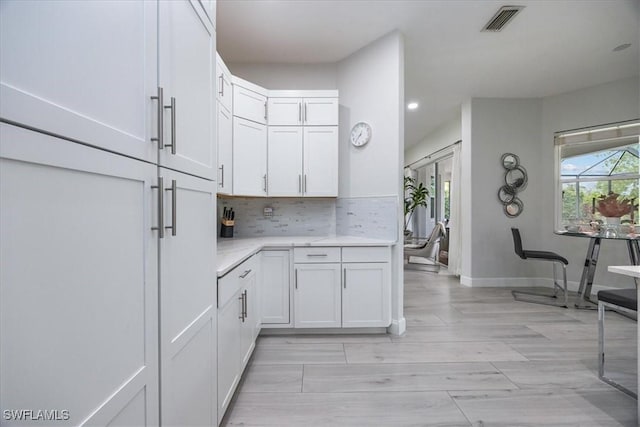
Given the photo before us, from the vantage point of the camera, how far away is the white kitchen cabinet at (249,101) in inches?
110

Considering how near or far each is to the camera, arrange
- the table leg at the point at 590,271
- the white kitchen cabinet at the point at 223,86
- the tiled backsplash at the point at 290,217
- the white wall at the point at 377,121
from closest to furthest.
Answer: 1. the white kitchen cabinet at the point at 223,86
2. the white wall at the point at 377,121
3. the tiled backsplash at the point at 290,217
4. the table leg at the point at 590,271

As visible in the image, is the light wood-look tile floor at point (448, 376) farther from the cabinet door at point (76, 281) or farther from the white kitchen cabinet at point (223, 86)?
the white kitchen cabinet at point (223, 86)

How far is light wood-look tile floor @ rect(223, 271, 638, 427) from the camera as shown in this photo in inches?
67.5

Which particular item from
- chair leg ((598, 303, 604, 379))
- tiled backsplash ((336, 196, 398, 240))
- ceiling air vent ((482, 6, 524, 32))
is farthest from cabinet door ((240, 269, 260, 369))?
ceiling air vent ((482, 6, 524, 32))

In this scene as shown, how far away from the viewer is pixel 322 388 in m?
1.98

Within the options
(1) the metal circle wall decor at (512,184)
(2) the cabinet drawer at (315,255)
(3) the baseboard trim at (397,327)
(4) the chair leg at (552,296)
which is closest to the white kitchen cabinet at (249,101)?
(2) the cabinet drawer at (315,255)

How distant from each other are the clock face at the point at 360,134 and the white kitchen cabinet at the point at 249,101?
37.0 inches

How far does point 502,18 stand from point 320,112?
6.08ft

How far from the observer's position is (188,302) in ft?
3.72

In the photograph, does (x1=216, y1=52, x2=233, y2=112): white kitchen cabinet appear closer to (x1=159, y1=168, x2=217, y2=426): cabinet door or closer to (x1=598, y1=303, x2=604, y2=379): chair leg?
(x1=159, y1=168, x2=217, y2=426): cabinet door

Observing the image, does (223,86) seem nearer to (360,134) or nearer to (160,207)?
(360,134)

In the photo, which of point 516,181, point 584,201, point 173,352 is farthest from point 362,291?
point 584,201

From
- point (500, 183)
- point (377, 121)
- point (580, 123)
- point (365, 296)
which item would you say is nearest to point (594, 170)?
point (580, 123)

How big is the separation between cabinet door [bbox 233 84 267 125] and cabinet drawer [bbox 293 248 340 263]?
1.37 m
